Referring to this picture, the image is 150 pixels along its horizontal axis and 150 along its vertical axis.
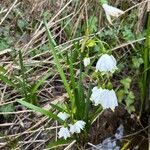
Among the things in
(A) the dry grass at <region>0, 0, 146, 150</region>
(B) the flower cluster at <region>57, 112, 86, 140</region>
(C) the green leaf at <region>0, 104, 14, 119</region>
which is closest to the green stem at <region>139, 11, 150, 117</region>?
(A) the dry grass at <region>0, 0, 146, 150</region>

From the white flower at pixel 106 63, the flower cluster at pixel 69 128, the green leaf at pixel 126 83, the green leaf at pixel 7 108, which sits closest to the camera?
the white flower at pixel 106 63

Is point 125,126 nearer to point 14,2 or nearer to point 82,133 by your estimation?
point 82,133

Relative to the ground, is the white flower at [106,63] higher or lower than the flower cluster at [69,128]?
higher

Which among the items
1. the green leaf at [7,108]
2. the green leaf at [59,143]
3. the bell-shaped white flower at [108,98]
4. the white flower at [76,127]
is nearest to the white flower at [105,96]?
the bell-shaped white flower at [108,98]

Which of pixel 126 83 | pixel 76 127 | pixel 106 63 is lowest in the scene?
pixel 76 127

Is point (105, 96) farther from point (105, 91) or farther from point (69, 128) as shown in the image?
point (69, 128)

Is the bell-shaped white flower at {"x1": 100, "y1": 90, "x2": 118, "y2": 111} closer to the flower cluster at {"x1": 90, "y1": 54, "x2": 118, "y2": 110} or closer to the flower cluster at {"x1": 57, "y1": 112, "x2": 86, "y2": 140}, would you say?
the flower cluster at {"x1": 90, "y1": 54, "x2": 118, "y2": 110}

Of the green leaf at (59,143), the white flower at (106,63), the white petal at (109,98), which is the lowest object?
the green leaf at (59,143)

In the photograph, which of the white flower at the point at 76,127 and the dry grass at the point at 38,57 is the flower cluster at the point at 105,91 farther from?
the dry grass at the point at 38,57

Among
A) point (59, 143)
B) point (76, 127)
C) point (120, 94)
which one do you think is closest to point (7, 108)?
point (59, 143)

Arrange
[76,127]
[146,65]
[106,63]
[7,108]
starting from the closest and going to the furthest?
[106,63], [76,127], [146,65], [7,108]
